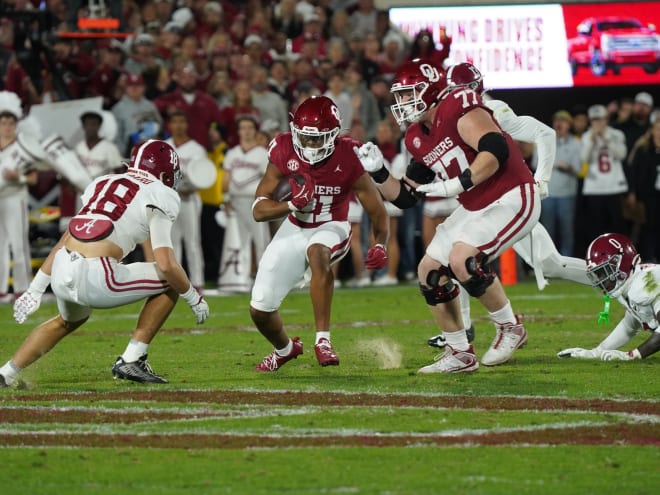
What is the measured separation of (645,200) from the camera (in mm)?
15938

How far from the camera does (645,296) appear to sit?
7586 millimetres

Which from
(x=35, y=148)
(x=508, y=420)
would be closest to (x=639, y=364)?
(x=508, y=420)

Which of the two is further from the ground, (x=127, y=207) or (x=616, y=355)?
(x=127, y=207)

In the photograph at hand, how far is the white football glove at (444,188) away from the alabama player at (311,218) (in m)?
0.57

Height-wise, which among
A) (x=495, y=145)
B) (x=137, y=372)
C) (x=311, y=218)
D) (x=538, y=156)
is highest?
(x=495, y=145)

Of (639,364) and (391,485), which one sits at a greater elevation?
(391,485)

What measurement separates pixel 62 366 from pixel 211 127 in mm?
6624

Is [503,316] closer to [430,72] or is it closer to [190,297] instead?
[430,72]

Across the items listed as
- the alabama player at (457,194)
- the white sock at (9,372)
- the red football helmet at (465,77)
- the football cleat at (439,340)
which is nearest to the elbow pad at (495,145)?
the alabama player at (457,194)

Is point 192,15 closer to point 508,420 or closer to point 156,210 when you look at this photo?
point 156,210

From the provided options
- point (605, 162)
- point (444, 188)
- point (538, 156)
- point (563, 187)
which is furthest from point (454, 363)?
point (605, 162)

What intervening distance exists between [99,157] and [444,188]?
7.16 meters

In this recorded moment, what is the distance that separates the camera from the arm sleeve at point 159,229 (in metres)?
6.94

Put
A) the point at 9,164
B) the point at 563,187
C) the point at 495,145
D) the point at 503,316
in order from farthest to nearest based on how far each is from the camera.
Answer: the point at 563,187
the point at 9,164
the point at 503,316
the point at 495,145
